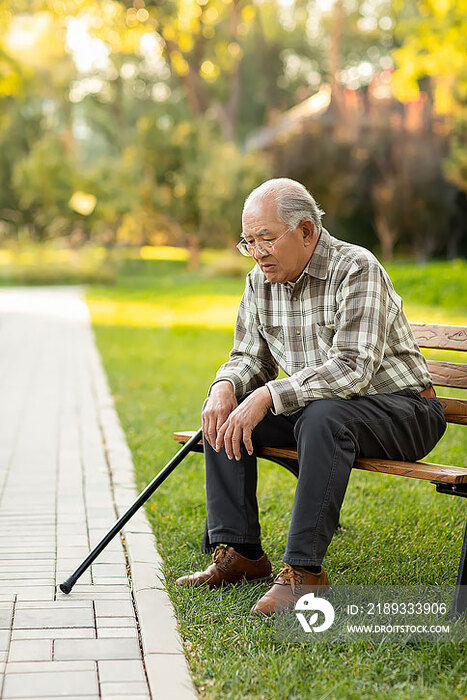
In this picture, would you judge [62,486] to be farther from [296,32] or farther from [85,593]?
[296,32]

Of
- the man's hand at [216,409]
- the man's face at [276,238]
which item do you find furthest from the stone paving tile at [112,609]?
the man's face at [276,238]

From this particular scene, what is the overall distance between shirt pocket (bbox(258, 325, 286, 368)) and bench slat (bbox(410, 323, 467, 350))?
2.29ft

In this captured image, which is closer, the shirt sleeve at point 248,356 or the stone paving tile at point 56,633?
the stone paving tile at point 56,633

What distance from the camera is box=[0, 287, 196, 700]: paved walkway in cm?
276

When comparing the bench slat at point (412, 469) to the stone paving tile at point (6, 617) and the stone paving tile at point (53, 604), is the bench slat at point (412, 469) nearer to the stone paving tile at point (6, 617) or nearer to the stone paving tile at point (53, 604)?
the stone paving tile at point (53, 604)

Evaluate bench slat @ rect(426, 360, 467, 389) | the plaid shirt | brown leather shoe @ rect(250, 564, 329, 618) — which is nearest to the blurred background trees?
bench slat @ rect(426, 360, 467, 389)

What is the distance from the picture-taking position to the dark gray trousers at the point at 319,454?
10.1ft

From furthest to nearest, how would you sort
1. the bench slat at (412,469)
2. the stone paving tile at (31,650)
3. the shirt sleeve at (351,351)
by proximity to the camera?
the shirt sleeve at (351,351)
the bench slat at (412,469)
the stone paving tile at (31,650)

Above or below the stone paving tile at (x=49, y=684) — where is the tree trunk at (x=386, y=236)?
below

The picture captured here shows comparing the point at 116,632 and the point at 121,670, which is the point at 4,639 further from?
the point at 121,670

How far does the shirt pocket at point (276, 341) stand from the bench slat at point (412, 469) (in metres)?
0.39

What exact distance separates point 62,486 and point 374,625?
94.6 inches

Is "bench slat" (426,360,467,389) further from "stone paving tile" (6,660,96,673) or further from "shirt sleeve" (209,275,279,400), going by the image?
"stone paving tile" (6,660,96,673)

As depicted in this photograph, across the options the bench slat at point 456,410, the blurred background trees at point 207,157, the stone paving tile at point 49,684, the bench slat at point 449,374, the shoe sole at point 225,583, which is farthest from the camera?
the blurred background trees at point 207,157
